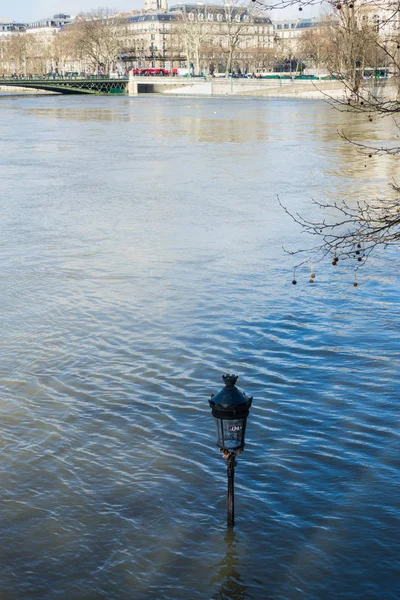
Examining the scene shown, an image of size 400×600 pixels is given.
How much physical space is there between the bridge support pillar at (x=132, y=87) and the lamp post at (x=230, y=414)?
4328 inches

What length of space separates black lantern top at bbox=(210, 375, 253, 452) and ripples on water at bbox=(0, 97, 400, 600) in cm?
104

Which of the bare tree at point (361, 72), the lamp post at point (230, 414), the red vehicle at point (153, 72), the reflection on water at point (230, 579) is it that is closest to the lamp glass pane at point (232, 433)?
the lamp post at point (230, 414)

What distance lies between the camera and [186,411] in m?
8.99

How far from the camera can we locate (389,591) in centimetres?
607

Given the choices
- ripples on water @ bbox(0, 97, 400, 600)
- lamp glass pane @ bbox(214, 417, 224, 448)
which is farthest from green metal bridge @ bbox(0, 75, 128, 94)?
lamp glass pane @ bbox(214, 417, 224, 448)

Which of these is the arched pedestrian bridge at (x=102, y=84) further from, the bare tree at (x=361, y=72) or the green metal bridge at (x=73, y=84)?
the bare tree at (x=361, y=72)

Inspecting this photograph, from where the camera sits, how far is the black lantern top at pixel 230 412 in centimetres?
567

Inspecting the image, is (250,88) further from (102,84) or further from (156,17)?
(156,17)

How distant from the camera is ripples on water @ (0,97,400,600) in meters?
6.39

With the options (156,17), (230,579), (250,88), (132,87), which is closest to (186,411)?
(230,579)

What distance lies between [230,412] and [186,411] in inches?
132

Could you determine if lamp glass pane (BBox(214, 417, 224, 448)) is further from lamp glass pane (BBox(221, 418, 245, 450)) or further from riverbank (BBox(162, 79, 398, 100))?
riverbank (BBox(162, 79, 398, 100))

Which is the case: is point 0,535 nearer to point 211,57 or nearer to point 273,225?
point 273,225

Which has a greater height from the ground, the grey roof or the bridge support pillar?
the grey roof
